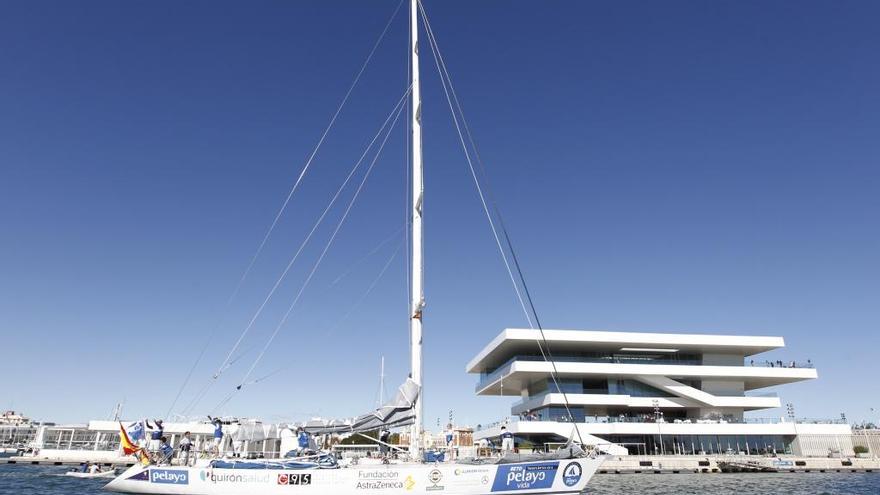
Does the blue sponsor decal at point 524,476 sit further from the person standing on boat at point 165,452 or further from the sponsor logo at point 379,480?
the person standing on boat at point 165,452

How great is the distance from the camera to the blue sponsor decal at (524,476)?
56.3 ft

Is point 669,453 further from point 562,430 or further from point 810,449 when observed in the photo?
point 810,449

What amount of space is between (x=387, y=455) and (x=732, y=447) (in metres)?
44.5

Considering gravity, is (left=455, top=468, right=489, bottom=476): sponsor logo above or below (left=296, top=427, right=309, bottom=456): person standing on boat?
below

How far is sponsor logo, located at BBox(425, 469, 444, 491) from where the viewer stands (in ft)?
55.5

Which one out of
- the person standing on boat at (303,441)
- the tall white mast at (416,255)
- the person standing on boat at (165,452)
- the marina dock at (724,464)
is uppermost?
the tall white mast at (416,255)

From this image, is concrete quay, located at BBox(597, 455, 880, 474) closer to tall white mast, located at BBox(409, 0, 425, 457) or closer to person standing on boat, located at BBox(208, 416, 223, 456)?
tall white mast, located at BBox(409, 0, 425, 457)

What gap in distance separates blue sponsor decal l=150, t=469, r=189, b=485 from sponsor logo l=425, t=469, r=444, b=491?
7.84 meters

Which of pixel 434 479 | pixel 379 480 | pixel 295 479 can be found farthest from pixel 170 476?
pixel 434 479

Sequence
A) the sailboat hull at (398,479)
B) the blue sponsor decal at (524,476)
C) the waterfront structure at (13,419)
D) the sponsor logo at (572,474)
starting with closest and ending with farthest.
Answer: the sailboat hull at (398,479) → the blue sponsor decal at (524,476) → the sponsor logo at (572,474) → the waterfront structure at (13,419)

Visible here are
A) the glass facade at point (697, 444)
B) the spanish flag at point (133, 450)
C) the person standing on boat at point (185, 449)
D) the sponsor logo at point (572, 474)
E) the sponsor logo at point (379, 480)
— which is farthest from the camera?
the glass facade at point (697, 444)

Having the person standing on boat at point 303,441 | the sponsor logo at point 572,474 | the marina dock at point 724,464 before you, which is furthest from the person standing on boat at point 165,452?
the marina dock at point 724,464

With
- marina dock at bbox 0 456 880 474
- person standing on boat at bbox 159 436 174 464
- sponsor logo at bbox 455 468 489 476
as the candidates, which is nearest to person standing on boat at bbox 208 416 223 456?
person standing on boat at bbox 159 436 174 464

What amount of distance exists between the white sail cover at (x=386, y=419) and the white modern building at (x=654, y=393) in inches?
1258
